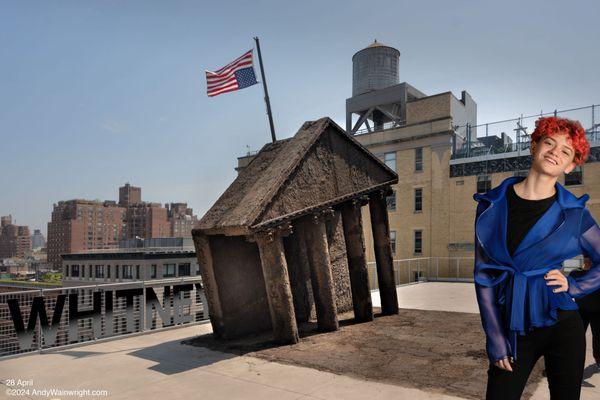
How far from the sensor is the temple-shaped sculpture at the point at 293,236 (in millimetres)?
7742

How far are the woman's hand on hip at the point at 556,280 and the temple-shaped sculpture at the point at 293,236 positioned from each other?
519 cm

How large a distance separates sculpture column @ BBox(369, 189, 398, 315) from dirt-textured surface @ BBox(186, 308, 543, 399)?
670 mm

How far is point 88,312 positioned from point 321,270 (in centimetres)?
486

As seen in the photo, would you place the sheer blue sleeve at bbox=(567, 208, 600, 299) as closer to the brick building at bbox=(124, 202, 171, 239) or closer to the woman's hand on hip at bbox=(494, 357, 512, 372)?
the woman's hand on hip at bbox=(494, 357, 512, 372)

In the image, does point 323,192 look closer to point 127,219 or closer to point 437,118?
point 437,118

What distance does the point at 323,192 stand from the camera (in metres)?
8.94

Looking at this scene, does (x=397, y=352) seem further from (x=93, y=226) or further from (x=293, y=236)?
(x=93, y=226)

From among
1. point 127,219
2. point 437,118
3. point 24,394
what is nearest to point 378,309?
point 24,394

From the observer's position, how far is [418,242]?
102 ft

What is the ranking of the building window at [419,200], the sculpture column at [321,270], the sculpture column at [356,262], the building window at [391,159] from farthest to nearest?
the building window at [391,159] → the building window at [419,200] → the sculpture column at [356,262] → the sculpture column at [321,270]

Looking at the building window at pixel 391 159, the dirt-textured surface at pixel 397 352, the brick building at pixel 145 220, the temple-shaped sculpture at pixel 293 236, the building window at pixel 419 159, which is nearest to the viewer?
the dirt-textured surface at pixel 397 352

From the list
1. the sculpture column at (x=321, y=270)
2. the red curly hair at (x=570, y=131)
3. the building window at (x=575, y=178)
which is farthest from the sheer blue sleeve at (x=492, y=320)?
the building window at (x=575, y=178)

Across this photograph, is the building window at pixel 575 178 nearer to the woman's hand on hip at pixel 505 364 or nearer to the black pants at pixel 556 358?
the black pants at pixel 556 358

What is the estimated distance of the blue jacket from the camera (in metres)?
2.72
